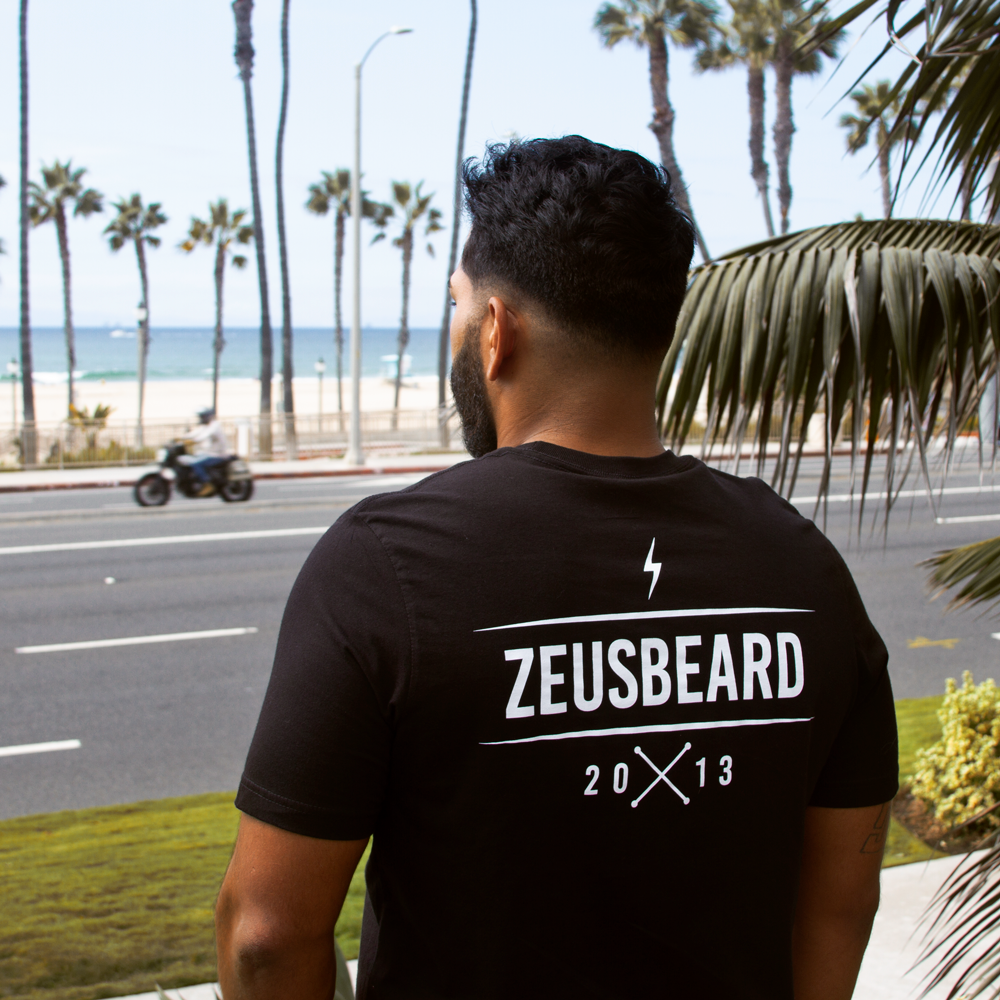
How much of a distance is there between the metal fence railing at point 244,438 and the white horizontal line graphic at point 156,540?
317 inches

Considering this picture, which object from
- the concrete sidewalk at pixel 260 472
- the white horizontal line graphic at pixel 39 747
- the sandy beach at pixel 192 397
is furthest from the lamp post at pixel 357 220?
the sandy beach at pixel 192 397

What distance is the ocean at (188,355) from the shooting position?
10988 cm

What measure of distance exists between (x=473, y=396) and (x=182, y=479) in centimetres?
1564

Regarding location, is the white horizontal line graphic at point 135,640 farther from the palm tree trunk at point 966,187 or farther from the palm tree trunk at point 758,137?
the palm tree trunk at point 758,137

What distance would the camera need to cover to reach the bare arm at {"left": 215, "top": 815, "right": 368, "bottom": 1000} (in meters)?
1.07

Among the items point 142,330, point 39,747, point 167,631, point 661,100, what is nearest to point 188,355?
point 142,330

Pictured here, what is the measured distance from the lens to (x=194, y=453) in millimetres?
16016

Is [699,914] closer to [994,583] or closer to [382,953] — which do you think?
[382,953]

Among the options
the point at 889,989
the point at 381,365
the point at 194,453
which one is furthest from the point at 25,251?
the point at 381,365

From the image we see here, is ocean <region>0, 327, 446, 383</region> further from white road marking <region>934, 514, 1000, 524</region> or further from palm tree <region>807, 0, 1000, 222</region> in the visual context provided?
palm tree <region>807, 0, 1000, 222</region>

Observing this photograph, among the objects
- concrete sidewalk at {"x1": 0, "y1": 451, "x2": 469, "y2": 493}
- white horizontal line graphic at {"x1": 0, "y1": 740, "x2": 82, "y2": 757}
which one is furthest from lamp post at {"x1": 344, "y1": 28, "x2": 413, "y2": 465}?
white horizontal line graphic at {"x1": 0, "y1": 740, "x2": 82, "y2": 757}

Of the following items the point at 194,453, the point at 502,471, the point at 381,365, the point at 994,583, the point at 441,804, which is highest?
the point at 502,471

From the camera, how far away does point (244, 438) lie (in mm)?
24312

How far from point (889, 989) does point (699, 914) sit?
2756 millimetres
